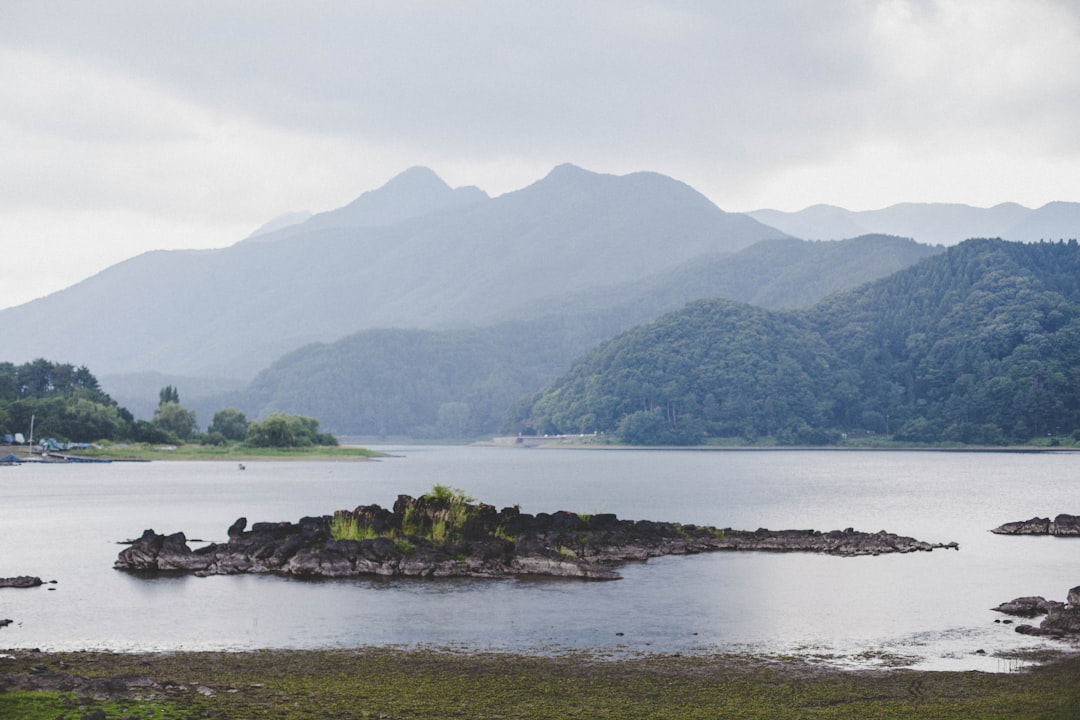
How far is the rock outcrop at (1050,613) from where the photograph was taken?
3002 centimetres

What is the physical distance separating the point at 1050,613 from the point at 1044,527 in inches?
1332

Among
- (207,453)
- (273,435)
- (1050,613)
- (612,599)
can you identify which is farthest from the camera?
(273,435)

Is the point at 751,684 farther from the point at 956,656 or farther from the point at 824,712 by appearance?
the point at 956,656

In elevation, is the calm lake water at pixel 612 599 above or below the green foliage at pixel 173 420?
below

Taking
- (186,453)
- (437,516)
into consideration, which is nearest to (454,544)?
(437,516)

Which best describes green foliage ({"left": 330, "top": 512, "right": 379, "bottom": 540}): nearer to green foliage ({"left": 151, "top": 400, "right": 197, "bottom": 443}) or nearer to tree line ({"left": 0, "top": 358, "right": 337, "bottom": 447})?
tree line ({"left": 0, "top": 358, "right": 337, "bottom": 447})

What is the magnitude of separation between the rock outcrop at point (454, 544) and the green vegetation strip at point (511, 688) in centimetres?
1608

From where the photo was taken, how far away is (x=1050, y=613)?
31.3 meters

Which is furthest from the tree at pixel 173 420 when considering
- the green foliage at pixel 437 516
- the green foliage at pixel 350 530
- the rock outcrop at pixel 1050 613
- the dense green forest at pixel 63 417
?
the rock outcrop at pixel 1050 613

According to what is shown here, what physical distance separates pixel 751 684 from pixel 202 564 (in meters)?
28.5

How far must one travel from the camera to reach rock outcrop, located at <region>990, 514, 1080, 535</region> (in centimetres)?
6109

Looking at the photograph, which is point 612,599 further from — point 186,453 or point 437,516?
point 186,453

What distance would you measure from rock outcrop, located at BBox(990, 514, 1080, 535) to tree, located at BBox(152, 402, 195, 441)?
15848 cm

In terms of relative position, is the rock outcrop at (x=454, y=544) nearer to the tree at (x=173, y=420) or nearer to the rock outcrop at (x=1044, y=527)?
the rock outcrop at (x=1044, y=527)
